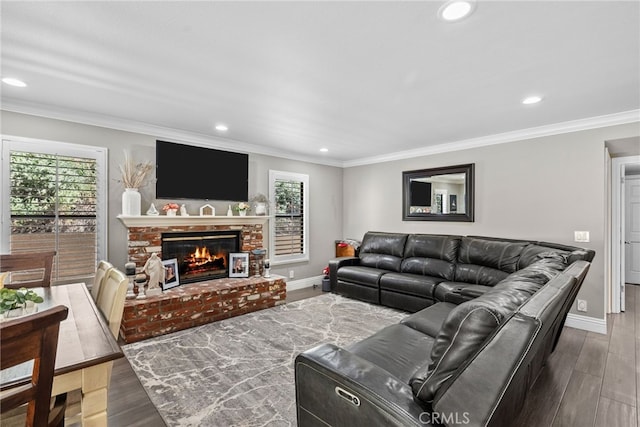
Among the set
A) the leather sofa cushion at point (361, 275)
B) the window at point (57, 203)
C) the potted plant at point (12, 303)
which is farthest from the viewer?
the leather sofa cushion at point (361, 275)

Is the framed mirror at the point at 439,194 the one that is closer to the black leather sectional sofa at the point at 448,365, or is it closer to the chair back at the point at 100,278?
the black leather sectional sofa at the point at 448,365

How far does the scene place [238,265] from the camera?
4.51 meters

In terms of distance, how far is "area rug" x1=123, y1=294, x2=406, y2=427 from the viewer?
6.72ft

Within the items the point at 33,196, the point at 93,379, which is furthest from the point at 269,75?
the point at 33,196

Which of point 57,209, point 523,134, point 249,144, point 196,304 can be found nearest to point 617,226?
point 523,134

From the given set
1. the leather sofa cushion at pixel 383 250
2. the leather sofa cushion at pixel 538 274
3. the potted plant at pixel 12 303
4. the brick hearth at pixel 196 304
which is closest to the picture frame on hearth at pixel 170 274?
the brick hearth at pixel 196 304

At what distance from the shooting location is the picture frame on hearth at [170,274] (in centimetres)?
377

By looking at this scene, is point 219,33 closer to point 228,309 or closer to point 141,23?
point 141,23

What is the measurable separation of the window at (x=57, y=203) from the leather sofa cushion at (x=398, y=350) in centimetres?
323

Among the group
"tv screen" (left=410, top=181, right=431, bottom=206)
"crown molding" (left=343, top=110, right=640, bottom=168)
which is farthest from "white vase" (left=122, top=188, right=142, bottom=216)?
"tv screen" (left=410, top=181, right=431, bottom=206)

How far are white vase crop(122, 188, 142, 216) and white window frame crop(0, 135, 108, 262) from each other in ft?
0.73

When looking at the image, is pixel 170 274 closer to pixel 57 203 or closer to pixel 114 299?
pixel 57 203

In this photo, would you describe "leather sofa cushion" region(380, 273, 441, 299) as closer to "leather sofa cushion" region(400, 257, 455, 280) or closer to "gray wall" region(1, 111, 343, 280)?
"leather sofa cushion" region(400, 257, 455, 280)

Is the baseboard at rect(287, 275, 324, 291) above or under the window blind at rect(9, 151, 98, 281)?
under
